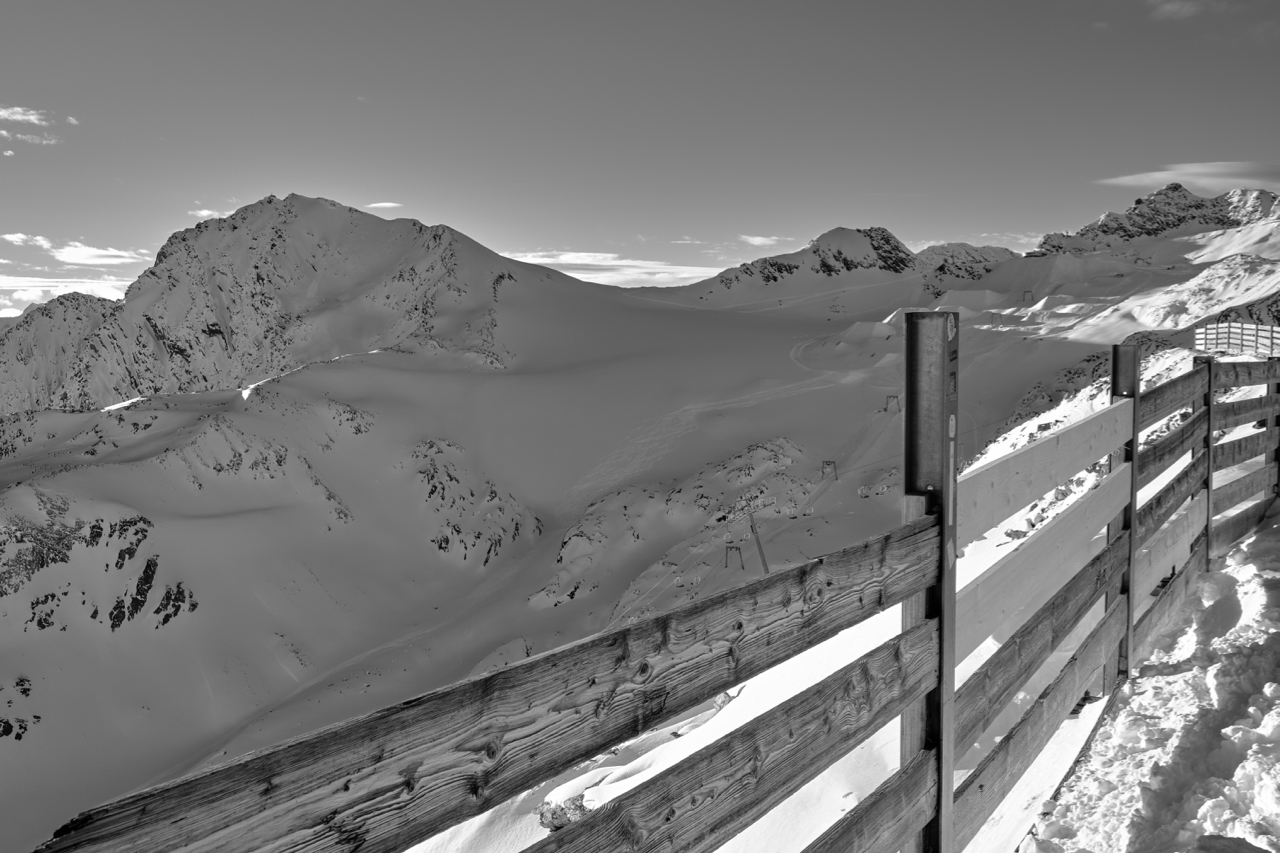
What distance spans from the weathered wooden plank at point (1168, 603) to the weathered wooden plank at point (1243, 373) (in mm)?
1127

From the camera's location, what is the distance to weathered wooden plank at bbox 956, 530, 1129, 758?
290 cm

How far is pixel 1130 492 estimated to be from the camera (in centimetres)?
448

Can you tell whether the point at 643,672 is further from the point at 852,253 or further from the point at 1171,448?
the point at 852,253

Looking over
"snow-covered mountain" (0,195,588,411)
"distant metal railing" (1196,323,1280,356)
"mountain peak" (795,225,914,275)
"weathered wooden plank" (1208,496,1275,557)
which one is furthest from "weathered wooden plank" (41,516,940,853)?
"mountain peak" (795,225,914,275)

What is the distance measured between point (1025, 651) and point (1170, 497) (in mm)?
2665

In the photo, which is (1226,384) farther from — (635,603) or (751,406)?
(751,406)

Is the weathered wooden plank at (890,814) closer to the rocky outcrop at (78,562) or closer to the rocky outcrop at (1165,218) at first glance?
the rocky outcrop at (78,562)

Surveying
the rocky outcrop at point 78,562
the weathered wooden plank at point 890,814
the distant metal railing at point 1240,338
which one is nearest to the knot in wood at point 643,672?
the weathered wooden plank at point 890,814

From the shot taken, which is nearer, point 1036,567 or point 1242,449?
point 1036,567

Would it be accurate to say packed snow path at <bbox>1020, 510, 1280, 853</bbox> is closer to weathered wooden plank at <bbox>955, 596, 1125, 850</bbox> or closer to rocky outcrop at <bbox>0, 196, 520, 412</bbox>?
weathered wooden plank at <bbox>955, 596, 1125, 850</bbox>

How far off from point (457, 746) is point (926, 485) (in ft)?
5.80

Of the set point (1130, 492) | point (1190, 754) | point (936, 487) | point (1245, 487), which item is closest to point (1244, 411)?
point (1245, 487)

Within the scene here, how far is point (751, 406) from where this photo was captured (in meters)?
55.2

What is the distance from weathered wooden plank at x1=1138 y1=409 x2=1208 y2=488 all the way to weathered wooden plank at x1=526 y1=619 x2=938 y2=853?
121 inches
